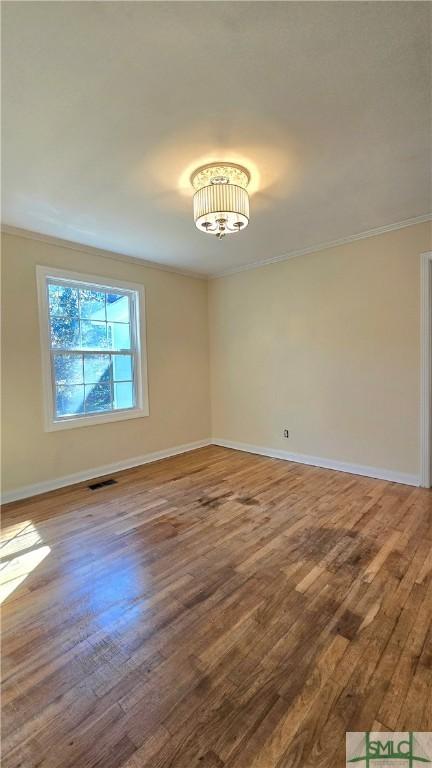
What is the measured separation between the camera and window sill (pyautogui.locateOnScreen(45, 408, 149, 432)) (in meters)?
3.44

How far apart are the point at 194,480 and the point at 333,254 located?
2.98 metres

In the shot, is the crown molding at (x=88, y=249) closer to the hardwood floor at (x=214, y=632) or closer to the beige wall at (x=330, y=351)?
the beige wall at (x=330, y=351)

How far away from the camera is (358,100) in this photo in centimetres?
166

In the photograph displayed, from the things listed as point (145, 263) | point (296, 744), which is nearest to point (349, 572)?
point (296, 744)

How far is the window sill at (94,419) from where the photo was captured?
3.44 metres

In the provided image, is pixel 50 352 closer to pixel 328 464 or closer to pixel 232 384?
pixel 232 384

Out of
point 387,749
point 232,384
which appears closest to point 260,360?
point 232,384

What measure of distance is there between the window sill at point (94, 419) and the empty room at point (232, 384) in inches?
1.1

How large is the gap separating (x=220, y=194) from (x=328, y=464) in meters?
3.08

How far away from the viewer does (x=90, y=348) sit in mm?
3748

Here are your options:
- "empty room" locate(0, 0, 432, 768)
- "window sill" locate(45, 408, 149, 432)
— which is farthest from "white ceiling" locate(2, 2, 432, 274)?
"window sill" locate(45, 408, 149, 432)

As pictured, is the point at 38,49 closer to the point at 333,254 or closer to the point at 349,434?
the point at 333,254

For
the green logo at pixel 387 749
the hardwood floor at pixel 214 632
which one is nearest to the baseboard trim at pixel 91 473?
the hardwood floor at pixel 214 632

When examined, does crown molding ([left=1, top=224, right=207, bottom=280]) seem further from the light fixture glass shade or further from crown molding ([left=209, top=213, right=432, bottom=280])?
the light fixture glass shade
